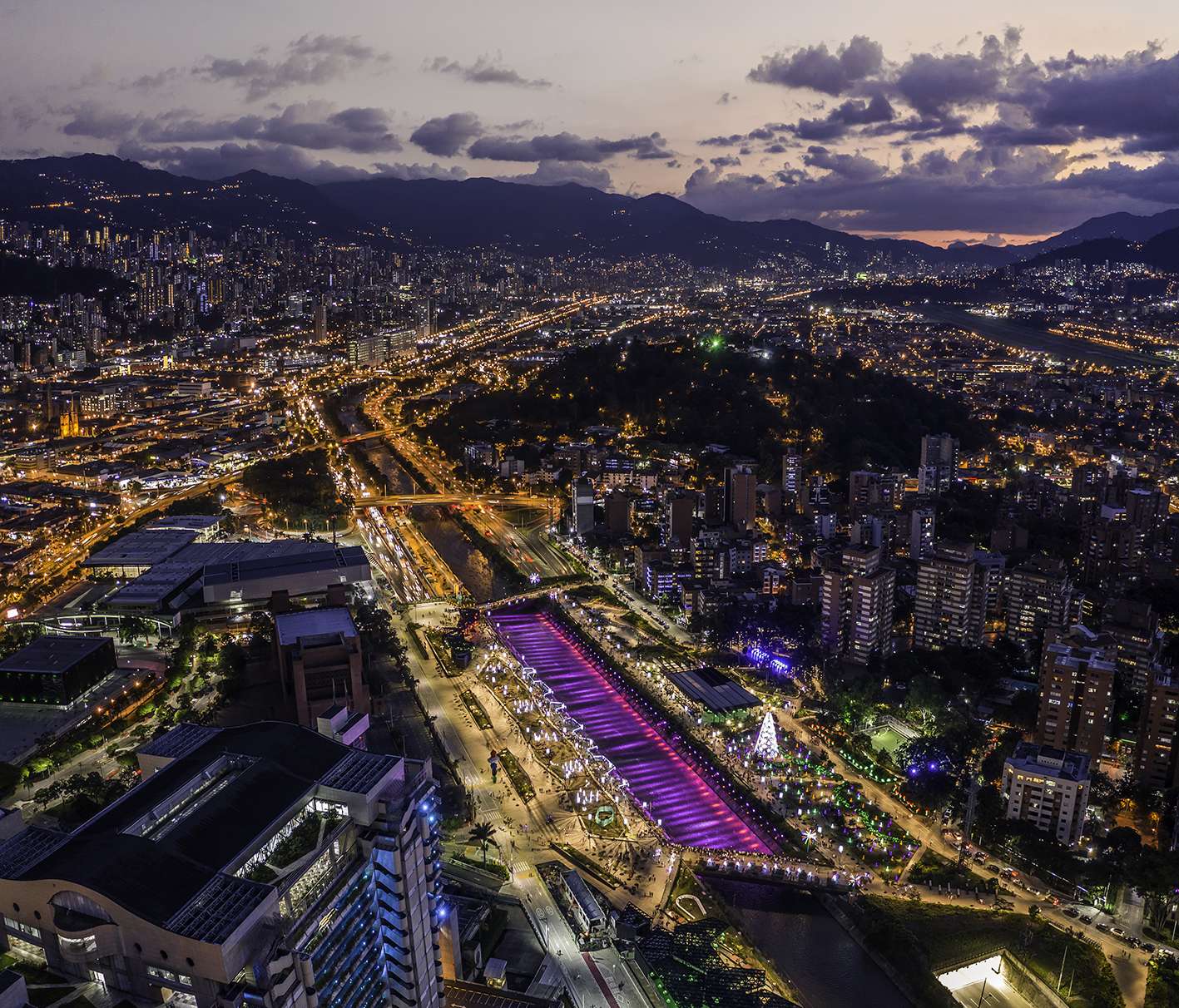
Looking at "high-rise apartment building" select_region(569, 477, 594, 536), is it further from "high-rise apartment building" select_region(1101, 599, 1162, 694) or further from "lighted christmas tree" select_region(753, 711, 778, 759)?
"high-rise apartment building" select_region(1101, 599, 1162, 694)

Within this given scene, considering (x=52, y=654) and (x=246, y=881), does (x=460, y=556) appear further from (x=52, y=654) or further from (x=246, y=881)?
(x=246, y=881)

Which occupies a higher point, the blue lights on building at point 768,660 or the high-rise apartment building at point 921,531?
the high-rise apartment building at point 921,531

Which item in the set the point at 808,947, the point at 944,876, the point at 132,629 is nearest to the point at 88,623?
the point at 132,629

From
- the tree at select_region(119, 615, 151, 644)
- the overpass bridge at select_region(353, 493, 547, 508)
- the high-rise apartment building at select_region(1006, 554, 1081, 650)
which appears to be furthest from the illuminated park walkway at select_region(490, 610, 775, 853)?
the overpass bridge at select_region(353, 493, 547, 508)

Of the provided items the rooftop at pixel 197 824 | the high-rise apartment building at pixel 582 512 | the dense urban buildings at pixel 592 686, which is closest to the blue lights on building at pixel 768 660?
the dense urban buildings at pixel 592 686

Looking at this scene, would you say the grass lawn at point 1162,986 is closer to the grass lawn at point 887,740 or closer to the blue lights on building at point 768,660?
the grass lawn at point 887,740

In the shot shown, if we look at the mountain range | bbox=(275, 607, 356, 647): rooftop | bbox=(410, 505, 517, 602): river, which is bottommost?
bbox=(410, 505, 517, 602): river
